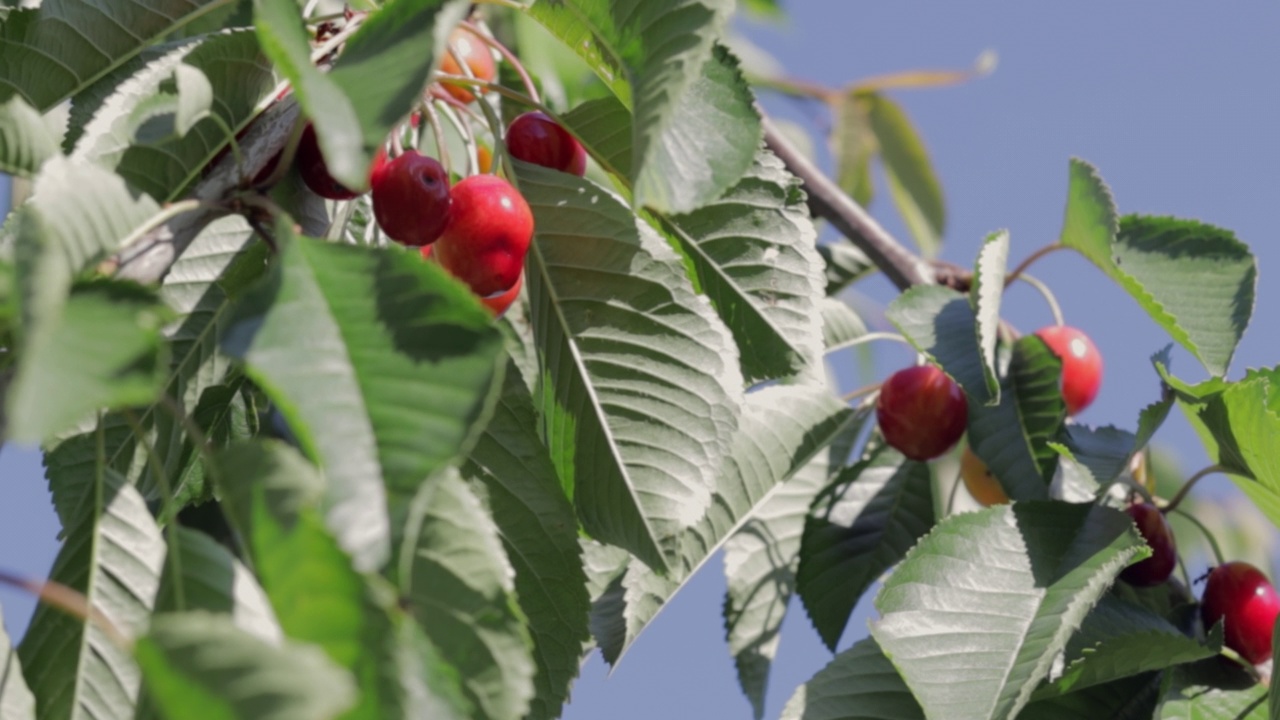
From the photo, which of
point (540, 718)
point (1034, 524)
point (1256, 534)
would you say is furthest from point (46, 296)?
point (1256, 534)

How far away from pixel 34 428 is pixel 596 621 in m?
1.04

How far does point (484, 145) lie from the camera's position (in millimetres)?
1692

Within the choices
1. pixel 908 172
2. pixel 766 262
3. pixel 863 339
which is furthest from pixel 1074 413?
pixel 908 172

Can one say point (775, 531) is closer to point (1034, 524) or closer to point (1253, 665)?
point (1034, 524)

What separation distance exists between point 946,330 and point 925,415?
17 cm

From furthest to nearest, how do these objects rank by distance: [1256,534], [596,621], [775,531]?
1. [1256,534]
2. [775,531]
3. [596,621]

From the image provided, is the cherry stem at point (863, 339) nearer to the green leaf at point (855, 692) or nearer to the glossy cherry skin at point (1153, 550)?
the glossy cherry skin at point (1153, 550)

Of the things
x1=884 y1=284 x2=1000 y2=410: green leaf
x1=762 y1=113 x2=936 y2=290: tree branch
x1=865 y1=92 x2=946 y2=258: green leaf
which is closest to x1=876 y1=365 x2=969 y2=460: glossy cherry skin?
x1=884 y1=284 x2=1000 y2=410: green leaf

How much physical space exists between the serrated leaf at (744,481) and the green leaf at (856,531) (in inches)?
3.3

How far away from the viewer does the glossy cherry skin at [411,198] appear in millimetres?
1130

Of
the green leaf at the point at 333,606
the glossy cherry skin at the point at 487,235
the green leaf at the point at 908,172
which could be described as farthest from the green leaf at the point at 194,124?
the green leaf at the point at 908,172

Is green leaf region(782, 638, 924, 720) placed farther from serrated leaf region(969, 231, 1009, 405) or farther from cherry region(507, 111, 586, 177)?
cherry region(507, 111, 586, 177)

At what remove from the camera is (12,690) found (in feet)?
3.17

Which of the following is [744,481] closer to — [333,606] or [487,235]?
[487,235]
